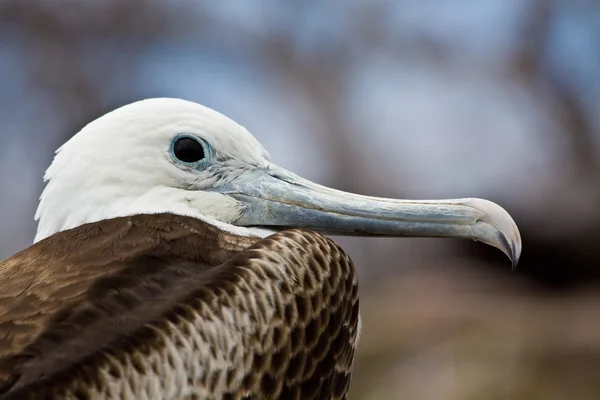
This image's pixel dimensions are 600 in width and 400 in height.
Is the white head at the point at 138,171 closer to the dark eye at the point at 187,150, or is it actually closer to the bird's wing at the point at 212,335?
the dark eye at the point at 187,150

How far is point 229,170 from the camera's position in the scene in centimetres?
159

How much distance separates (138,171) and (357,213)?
15.7 inches

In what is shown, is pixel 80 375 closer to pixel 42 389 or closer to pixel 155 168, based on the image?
pixel 42 389

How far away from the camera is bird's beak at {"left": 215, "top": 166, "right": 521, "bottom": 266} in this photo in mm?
1494

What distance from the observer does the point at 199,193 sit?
5.08 feet

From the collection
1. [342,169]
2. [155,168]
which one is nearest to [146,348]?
[155,168]

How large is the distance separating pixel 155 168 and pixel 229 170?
0.48 feet

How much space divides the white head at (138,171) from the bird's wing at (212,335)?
0.65 ft

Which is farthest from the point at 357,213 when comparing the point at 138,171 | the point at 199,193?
the point at 138,171

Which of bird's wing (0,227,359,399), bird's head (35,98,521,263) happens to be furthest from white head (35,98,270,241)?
bird's wing (0,227,359,399)

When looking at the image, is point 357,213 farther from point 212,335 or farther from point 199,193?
point 212,335

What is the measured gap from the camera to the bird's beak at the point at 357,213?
1494mm

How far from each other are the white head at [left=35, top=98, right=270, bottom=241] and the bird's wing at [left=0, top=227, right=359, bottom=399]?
20cm

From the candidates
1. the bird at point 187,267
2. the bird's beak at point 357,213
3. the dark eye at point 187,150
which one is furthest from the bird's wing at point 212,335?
the dark eye at point 187,150
